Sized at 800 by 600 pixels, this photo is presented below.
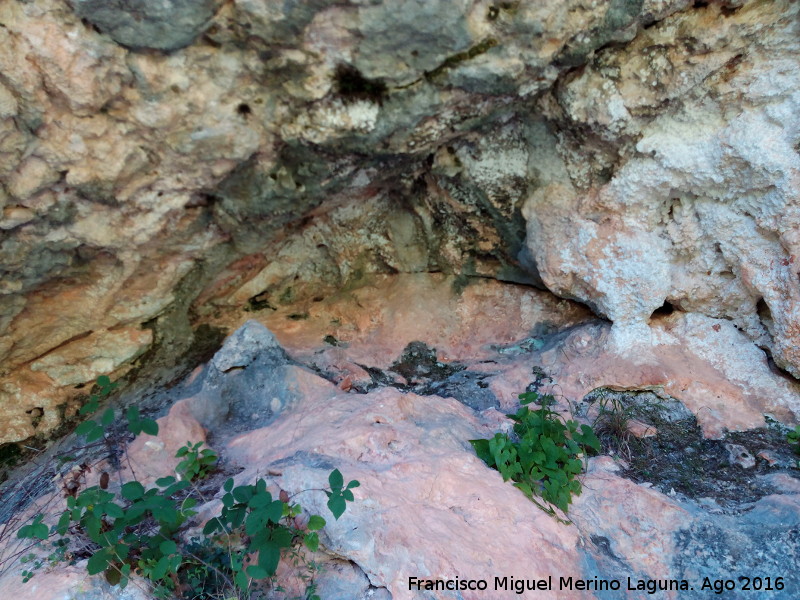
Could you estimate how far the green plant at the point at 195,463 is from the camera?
2570 millimetres

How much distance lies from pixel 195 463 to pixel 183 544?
0.52 m

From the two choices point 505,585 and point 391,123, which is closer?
point 505,585

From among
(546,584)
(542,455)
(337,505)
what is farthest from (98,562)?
(542,455)

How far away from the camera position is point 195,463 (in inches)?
101

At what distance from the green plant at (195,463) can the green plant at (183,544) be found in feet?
1.30

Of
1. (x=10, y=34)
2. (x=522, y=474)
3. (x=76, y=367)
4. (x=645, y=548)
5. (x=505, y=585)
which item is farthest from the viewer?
(x=76, y=367)

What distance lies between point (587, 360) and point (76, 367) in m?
3.23

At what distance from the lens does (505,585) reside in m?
2.03

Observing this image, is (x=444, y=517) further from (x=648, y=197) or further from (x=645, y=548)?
(x=648, y=197)

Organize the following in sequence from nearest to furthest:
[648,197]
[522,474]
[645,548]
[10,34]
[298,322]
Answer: [10,34] < [645,548] < [522,474] < [648,197] < [298,322]

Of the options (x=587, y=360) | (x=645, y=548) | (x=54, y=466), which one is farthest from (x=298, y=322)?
(x=645, y=548)

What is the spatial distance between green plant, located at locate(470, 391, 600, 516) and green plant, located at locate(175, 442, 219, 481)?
4.21 feet

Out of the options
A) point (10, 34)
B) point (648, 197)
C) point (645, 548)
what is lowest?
point (645, 548)

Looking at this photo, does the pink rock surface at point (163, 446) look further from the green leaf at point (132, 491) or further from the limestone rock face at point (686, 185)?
the limestone rock face at point (686, 185)
